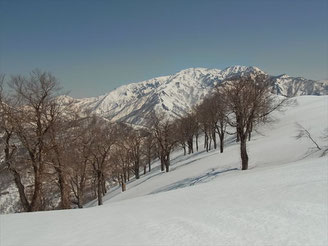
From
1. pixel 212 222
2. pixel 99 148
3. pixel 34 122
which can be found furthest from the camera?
pixel 99 148

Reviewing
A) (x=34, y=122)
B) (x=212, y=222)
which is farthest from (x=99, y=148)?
(x=212, y=222)

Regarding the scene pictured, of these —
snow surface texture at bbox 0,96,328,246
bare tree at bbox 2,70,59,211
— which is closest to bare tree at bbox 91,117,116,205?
bare tree at bbox 2,70,59,211

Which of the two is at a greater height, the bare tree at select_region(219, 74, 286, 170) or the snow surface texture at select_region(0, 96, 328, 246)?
the bare tree at select_region(219, 74, 286, 170)

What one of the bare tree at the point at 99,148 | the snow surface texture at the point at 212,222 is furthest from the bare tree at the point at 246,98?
the bare tree at the point at 99,148

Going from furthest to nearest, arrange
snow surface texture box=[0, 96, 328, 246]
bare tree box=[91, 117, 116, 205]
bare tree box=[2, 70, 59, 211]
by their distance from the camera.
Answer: bare tree box=[91, 117, 116, 205]
bare tree box=[2, 70, 59, 211]
snow surface texture box=[0, 96, 328, 246]

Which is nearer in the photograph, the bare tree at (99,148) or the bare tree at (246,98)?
the bare tree at (246,98)

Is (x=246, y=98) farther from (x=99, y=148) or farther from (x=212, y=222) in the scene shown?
(x=99, y=148)

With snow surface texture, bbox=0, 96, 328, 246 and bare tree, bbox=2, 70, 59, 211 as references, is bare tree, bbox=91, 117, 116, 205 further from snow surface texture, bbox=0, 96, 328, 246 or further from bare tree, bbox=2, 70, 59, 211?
snow surface texture, bbox=0, 96, 328, 246

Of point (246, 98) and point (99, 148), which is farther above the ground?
point (246, 98)

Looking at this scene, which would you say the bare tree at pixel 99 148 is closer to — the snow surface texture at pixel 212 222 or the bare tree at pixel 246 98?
the bare tree at pixel 246 98

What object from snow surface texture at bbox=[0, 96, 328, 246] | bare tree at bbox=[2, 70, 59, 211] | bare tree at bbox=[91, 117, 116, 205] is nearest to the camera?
snow surface texture at bbox=[0, 96, 328, 246]

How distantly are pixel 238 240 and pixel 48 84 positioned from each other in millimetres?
16098

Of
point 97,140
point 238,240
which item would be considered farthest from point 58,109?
point 238,240

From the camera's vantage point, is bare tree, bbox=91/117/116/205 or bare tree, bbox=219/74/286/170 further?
bare tree, bbox=91/117/116/205
